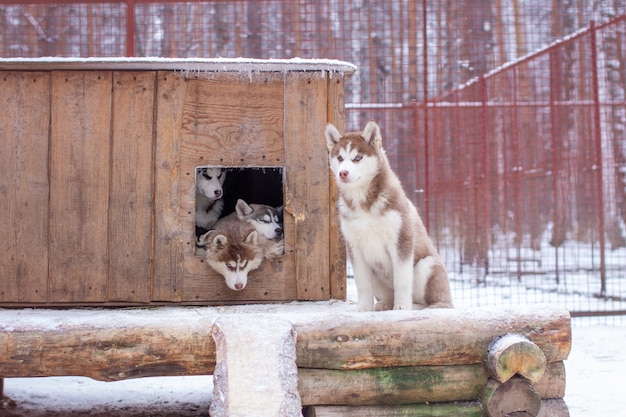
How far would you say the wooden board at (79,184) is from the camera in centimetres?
450

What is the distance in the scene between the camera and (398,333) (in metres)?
3.32

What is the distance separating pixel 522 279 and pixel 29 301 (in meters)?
6.37

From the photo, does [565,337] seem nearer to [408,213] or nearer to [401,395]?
[401,395]

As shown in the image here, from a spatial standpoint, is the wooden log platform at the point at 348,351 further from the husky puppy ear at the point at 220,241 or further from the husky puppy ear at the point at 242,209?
the husky puppy ear at the point at 242,209

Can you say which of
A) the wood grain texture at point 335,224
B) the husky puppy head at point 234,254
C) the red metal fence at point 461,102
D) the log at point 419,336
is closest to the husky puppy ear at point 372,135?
the wood grain texture at point 335,224

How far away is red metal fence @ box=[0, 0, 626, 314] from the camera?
724 cm

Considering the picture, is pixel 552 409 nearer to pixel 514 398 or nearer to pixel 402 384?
pixel 514 398

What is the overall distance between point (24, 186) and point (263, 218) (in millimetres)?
1812

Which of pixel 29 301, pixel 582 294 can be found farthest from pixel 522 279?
pixel 29 301

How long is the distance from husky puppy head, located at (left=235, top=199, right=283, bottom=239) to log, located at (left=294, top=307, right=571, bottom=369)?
1.95 metres

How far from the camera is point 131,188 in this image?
455cm

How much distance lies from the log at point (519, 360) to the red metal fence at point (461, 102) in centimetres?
371

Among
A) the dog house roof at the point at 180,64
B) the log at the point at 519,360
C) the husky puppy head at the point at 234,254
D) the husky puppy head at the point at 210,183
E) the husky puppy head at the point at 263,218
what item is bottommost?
the log at the point at 519,360

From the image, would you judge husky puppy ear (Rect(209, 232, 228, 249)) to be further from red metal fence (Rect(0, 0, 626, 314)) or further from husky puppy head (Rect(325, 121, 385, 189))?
red metal fence (Rect(0, 0, 626, 314))
